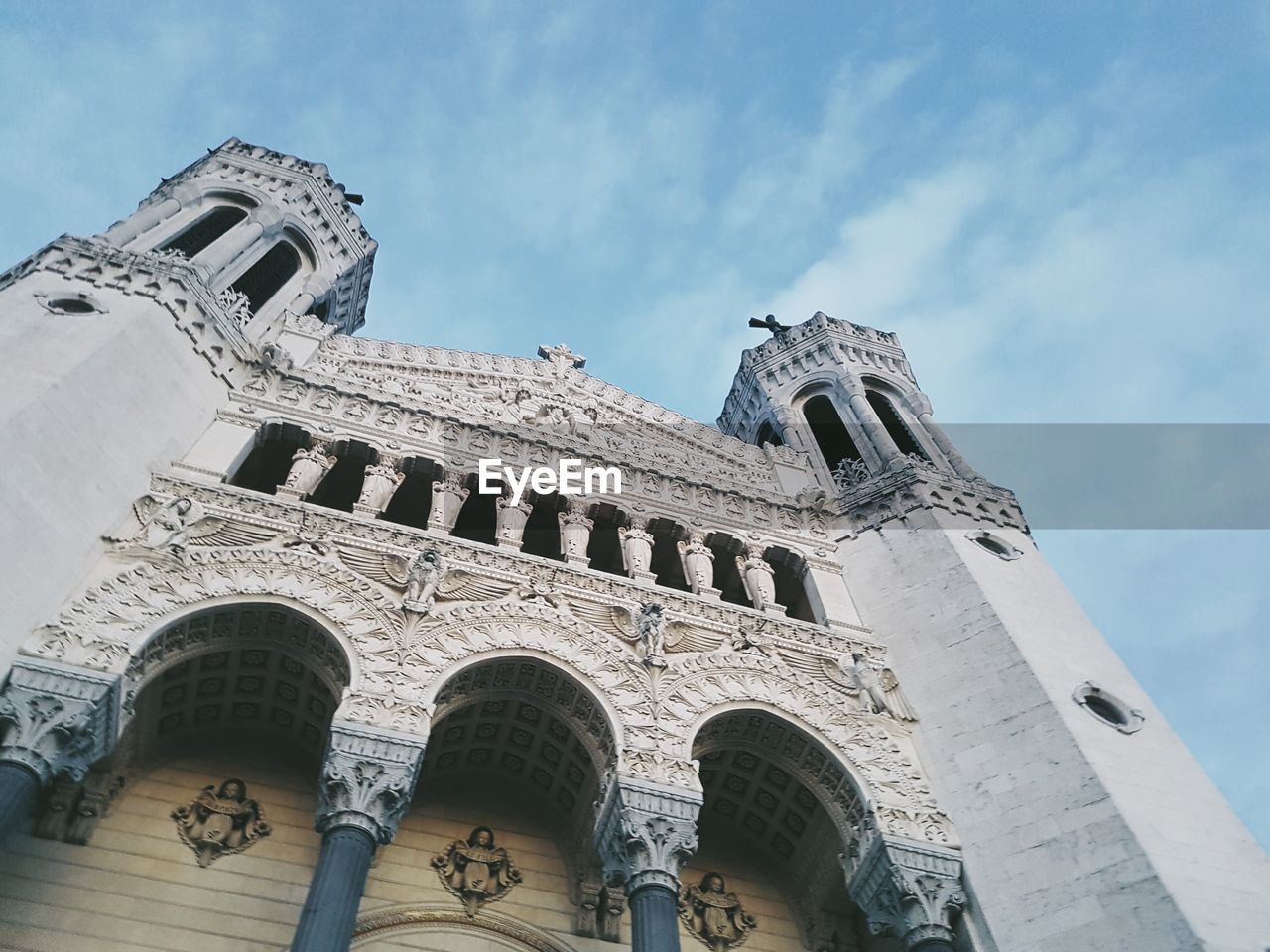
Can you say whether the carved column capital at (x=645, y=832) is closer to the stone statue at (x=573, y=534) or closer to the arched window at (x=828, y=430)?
the stone statue at (x=573, y=534)

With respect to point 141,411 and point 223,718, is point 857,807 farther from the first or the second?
point 141,411

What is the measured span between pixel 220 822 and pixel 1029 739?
10.1 meters

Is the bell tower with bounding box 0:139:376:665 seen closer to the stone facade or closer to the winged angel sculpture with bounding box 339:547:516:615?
the stone facade

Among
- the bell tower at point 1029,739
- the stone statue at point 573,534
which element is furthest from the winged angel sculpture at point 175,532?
the bell tower at point 1029,739

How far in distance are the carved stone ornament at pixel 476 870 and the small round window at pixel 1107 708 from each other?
7744mm

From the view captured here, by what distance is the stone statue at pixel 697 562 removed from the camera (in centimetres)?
1487

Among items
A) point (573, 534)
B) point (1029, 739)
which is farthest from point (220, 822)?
point (1029, 739)

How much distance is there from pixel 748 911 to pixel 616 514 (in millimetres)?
6517

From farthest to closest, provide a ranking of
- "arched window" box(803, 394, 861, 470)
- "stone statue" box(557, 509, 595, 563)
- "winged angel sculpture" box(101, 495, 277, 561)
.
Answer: "arched window" box(803, 394, 861, 470) → "stone statue" box(557, 509, 595, 563) → "winged angel sculpture" box(101, 495, 277, 561)

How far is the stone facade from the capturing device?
10.0 meters

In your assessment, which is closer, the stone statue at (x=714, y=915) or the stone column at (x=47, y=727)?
the stone column at (x=47, y=727)

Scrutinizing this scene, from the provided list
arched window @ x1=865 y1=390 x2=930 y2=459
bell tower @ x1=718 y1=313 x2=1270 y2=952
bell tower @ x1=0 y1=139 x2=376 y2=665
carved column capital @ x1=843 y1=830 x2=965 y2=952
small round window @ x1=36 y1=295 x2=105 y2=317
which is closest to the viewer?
bell tower @ x1=718 y1=313 x2=1270 y2=952

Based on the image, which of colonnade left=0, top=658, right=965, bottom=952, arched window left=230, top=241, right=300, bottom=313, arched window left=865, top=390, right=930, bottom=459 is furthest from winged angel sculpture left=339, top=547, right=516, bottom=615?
arched window left=865, top=390, right=930, bottom=459

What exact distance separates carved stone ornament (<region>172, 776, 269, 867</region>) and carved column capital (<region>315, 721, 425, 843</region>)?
2.20 m
